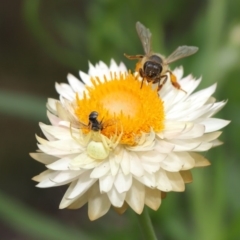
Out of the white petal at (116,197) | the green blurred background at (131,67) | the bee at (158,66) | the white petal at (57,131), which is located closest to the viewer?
the white petal at (116,197)

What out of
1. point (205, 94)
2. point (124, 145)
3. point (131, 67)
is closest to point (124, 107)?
point (124, 145)

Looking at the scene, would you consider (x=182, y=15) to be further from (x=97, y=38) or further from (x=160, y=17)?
(x=97, y=38)

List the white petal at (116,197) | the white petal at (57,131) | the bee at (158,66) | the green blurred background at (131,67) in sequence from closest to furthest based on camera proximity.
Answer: the white petal at (116,197) → the white petal at (57,131) → the bee at (158,66) → the green blurred background at (131,67)

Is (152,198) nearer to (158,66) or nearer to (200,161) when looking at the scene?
(200,161)

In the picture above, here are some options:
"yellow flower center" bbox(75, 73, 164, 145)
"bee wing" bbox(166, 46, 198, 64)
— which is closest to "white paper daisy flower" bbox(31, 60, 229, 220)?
"yellow flower center" bbox(75, 73, 164, 145)

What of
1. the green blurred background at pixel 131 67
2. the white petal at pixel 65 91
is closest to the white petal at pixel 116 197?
the white petal at pixel 65 91

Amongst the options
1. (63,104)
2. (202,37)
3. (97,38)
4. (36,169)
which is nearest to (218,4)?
(202,37)

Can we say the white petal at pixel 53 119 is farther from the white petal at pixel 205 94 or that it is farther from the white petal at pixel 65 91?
the white petal at pixel 205 94

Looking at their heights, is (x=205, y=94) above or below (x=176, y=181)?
above
